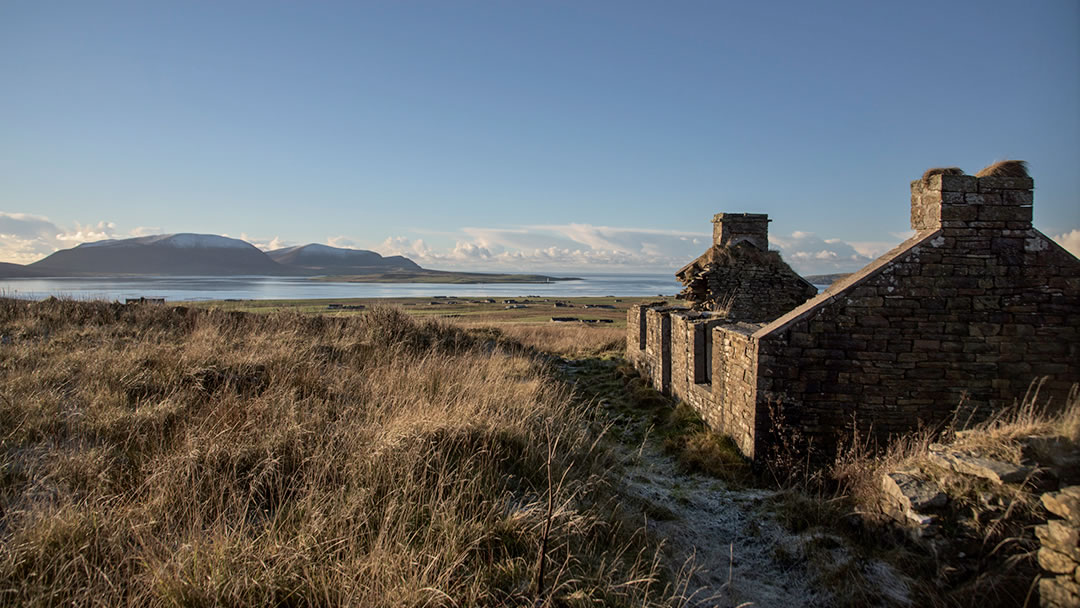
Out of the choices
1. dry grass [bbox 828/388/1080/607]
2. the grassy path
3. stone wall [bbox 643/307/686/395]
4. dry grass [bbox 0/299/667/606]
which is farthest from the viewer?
stone wall [bbox 643/307/686/395]

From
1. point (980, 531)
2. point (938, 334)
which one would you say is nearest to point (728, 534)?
point (980, 531)

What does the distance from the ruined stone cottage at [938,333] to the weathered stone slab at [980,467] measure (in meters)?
1.66

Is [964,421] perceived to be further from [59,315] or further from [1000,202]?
[59,315]

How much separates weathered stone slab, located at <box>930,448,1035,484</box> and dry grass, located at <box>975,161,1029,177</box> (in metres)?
3.86

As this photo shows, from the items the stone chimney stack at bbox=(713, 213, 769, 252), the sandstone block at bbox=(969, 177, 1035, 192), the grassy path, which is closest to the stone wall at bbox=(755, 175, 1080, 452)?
the sandstone block at bbox=(969, 177, 1035, 192)

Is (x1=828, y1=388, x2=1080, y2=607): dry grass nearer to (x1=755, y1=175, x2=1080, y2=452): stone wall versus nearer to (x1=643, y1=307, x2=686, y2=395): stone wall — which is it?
(x1=755, y1=175, x2=1080, y2=452): stone wall

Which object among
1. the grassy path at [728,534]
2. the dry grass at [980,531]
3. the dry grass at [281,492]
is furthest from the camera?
the grassy path at [728,534]

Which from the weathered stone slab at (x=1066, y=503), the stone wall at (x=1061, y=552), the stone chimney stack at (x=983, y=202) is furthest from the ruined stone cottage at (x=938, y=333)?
the stone wall at (x=1061, y=552)

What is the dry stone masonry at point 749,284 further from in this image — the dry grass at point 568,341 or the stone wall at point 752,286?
the dry grass at point 568,341

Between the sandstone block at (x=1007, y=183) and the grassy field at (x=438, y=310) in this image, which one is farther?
the grassy field at (x=438, y=310)

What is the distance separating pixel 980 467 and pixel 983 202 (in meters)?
3.78

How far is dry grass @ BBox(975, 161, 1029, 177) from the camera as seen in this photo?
6543mm

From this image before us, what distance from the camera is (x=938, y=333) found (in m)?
6.63

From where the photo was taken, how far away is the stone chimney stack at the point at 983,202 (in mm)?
6504
